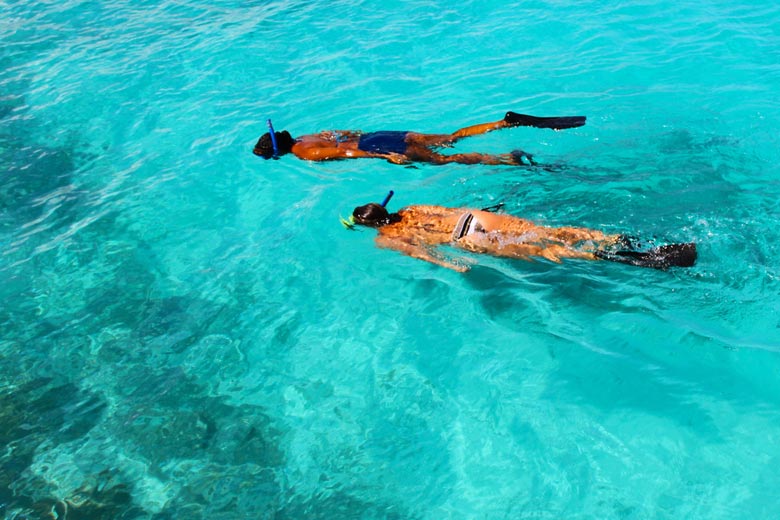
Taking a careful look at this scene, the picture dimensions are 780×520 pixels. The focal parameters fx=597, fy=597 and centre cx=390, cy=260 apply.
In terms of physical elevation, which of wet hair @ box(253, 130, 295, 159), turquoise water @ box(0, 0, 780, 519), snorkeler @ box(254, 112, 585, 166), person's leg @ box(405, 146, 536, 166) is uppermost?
wet hair @ box(253, 130, 295, 159)

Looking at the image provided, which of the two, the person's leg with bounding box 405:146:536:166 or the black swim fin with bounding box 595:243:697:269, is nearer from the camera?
the black swim fin with bounding box 595:243:697:269

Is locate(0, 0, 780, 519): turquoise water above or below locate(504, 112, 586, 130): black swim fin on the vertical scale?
below

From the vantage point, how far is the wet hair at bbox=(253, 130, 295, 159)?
7.54 metres

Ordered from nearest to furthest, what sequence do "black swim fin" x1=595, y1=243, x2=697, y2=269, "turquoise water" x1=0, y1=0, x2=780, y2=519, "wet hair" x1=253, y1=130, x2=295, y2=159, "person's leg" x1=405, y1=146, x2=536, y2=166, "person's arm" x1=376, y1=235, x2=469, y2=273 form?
"turquoise water" x1=0, y1=0, x2=780, y2=519 < "black swim fin" x1=595, y1=243, x2=697, y2=269 < "person's arm" x1=376, y1=235, x2=469, y2=273 < "person's leg" x1=405, y1=146, x2=536, y2=166 < "wet hair" x1=253, y1=130, x2=295, y2=159

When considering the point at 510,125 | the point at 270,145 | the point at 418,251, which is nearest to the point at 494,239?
the point at 418,251

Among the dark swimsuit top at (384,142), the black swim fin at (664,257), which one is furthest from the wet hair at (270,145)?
the black swim fin at (664,257)

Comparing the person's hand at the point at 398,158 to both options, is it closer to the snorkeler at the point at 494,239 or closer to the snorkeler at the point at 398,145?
the snorkeler at the point at 398,145

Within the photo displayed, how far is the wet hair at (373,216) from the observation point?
19.8ft

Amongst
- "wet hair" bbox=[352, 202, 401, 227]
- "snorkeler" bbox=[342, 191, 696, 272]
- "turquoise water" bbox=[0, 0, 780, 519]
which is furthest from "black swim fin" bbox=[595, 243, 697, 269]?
"wet hair" bbox=[352, 202, 401, 227]

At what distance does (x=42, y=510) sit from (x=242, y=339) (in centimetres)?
209

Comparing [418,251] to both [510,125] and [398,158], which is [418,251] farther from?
[510,125]

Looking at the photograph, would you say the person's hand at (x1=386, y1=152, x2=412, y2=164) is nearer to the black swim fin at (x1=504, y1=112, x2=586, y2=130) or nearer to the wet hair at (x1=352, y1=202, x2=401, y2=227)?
the black swim fin at (x1=504, y1=112, x2=586, y2=130)

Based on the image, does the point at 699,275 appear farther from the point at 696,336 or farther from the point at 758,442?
the point at 758,442

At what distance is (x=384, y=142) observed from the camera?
295 inches
